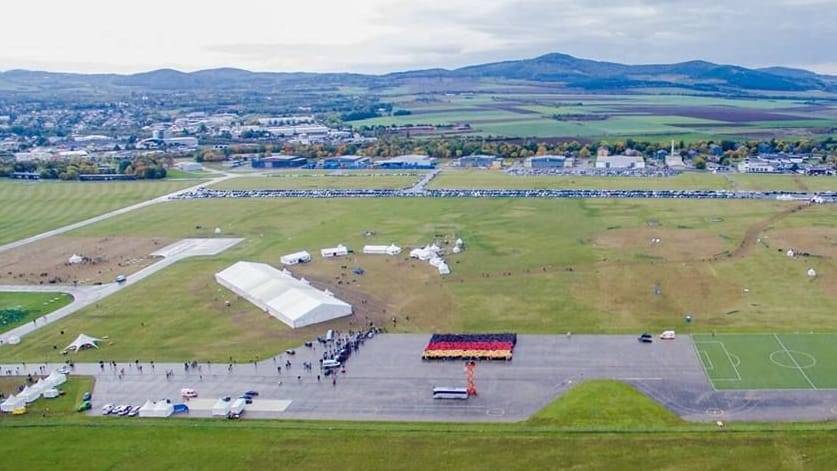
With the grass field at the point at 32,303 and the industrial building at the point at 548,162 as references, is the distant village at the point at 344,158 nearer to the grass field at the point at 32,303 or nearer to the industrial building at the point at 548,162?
the industrial building at the point at 548,162

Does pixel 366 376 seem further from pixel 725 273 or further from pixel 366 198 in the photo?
pixel 366 198

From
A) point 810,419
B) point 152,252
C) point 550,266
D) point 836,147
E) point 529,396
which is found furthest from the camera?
point 836,147

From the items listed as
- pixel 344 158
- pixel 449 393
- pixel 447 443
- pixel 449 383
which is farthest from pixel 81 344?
pixel 344 158

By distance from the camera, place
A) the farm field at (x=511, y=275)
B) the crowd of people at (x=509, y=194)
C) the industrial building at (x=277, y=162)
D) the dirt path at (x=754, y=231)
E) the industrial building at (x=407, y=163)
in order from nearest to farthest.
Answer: the farm field at (x=511, y=275) → the dirt path at (x=754, y=231) → the crowd of people at (x=509, y=194) → the industrial building at (x=407, y=163) → the industrial building at (x=277, y=162)

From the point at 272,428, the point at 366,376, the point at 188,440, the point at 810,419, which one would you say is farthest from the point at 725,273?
the point at 188,440

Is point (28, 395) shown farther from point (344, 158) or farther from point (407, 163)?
point (344, 158)

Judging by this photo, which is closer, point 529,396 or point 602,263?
point 529,396

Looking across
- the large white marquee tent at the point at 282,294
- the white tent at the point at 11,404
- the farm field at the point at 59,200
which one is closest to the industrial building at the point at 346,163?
the farm field at the point at 59,200
